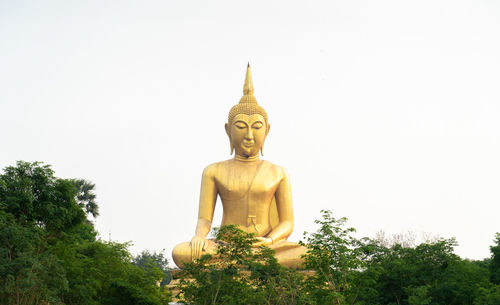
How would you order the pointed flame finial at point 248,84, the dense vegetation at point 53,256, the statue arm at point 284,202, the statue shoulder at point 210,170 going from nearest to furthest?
the dense vegetation at point 53,256 → the statue arm at point 284,202 → the statue shoulder at point 210,170 → the pointed flame finial at point 248,84

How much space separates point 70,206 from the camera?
19562 mm

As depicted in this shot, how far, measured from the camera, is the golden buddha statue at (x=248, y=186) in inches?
910

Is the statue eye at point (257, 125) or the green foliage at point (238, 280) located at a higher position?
the statue eye at point (257, 125)

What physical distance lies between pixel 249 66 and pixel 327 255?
32.9ft

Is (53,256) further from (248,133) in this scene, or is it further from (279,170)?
(279,170)

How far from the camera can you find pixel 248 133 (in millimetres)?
23078

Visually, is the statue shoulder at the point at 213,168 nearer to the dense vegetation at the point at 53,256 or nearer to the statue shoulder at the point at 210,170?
the statue shoulder at the point at 210,170

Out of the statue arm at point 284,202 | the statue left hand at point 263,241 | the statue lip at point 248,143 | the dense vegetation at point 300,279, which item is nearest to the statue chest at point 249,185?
the statue arm at point 284,202

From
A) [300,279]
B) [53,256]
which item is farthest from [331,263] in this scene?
[53,256]

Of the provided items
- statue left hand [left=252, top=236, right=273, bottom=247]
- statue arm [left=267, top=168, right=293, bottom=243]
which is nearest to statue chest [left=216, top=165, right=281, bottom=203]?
statue arm [left=267, top=168, right=293, bottom=243]

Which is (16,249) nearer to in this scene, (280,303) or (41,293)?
(41,293)

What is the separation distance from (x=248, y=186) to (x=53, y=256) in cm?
764

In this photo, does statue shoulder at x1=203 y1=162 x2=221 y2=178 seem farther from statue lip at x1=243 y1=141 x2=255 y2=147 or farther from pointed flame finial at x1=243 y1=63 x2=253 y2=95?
pointed flame finial at x1=243 y1=63 x2=253 y2=95

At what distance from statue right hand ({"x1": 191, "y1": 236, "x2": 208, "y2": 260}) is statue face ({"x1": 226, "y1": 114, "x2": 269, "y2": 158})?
3266 mm
